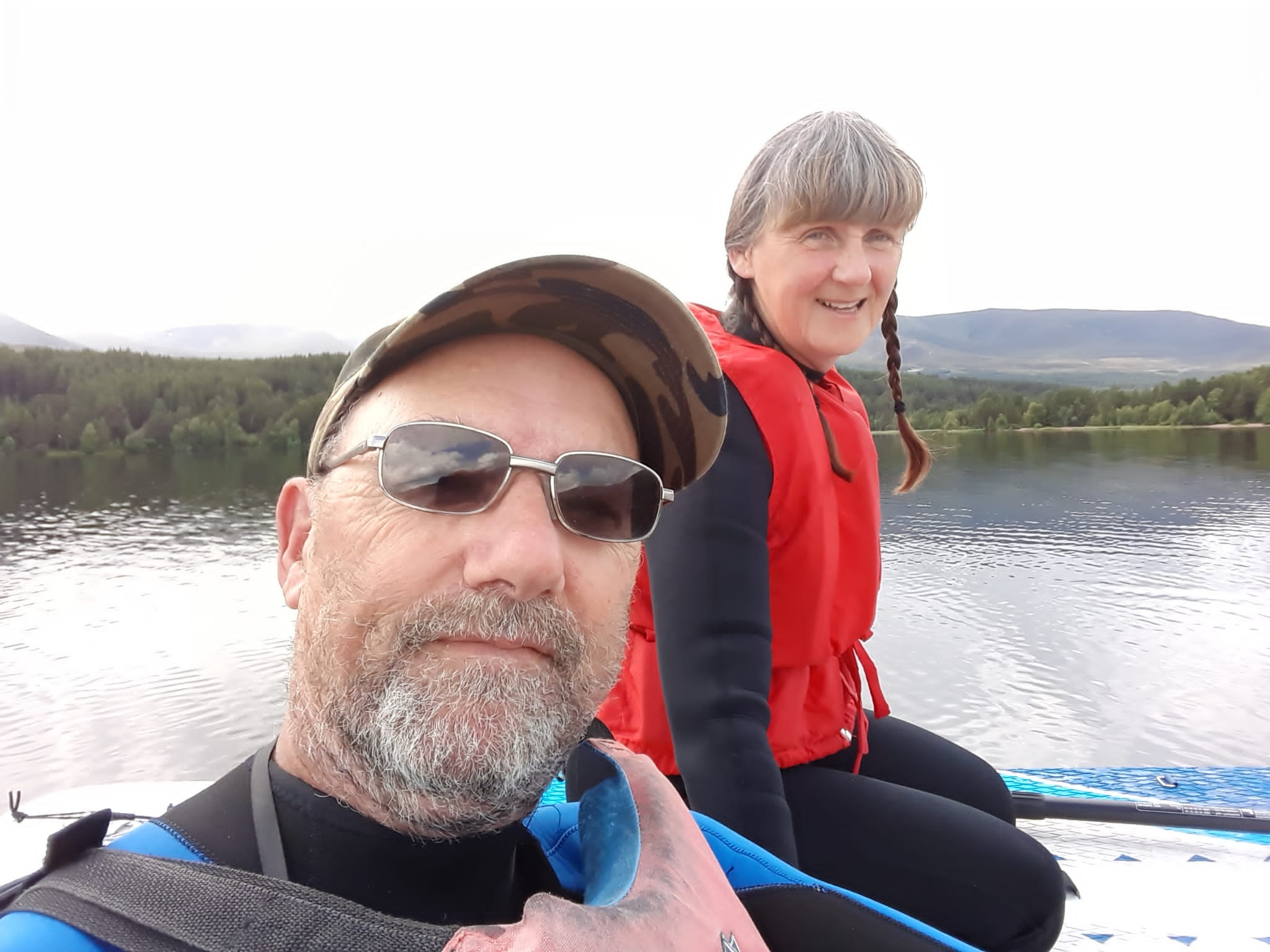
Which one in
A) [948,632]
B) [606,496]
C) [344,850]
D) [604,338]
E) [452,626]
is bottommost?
[948,632]

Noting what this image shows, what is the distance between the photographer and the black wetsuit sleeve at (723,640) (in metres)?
1.42

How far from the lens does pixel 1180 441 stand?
3441 centimetres

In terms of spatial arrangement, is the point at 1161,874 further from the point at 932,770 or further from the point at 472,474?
the point at 472,474

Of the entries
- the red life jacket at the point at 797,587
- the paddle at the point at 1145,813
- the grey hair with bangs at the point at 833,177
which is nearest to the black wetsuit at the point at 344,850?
the red life jacket at the point at 797,587

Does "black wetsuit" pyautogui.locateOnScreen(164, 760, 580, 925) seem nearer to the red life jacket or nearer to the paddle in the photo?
the red life jacket

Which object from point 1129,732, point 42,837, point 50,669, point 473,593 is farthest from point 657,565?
point 50,669

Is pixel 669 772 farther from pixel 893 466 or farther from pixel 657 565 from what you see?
pixel 893 466

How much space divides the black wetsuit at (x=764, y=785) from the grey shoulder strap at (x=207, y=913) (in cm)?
69

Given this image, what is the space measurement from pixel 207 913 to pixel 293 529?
2.21 feet

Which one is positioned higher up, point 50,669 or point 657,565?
point 657,565

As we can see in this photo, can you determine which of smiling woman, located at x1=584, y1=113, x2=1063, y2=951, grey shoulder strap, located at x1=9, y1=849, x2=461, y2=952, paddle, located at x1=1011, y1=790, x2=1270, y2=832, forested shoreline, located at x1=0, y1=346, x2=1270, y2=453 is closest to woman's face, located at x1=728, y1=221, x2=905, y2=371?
smiling woman, located at x1=584, y1=113, x2=1063, y2=951

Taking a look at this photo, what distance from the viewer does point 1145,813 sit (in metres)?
2.70

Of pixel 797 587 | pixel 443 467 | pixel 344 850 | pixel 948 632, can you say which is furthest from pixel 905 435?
pixel 948 632

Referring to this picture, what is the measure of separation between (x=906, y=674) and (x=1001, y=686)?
31.5 inches
